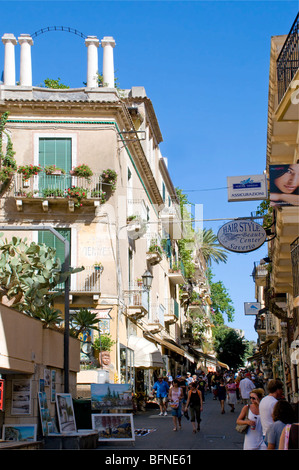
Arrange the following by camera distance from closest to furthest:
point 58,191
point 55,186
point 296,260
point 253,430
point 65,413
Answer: point 253,430
point 65,413
point 296,260
point 58,191
point 55,186

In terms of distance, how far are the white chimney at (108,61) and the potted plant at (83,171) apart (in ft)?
13.1

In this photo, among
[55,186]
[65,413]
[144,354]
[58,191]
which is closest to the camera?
[65,413]

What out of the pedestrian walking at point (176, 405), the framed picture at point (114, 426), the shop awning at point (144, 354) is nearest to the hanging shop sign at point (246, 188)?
the pedestrian walking at point (176, 405)

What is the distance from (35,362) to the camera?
1430cm

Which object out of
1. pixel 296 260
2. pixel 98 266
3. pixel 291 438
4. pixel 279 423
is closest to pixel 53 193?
pixel 98 266

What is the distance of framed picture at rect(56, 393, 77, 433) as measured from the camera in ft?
47.2

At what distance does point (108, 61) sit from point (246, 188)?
11.8 meters

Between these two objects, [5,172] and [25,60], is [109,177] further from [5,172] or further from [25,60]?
[25,60]

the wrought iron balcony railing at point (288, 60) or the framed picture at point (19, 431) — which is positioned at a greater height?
the wrought iron balcony railing at point (288, 60)

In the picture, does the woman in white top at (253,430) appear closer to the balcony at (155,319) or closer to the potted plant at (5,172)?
the potted plant at (5,172)

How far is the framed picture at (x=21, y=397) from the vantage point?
45.2 ft

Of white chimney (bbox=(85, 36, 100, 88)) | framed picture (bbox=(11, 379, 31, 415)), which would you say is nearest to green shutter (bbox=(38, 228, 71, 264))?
white chimney (bbox=(85, 36, 100, 88))

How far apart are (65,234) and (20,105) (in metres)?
5.70

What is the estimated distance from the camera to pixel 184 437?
1720cm
